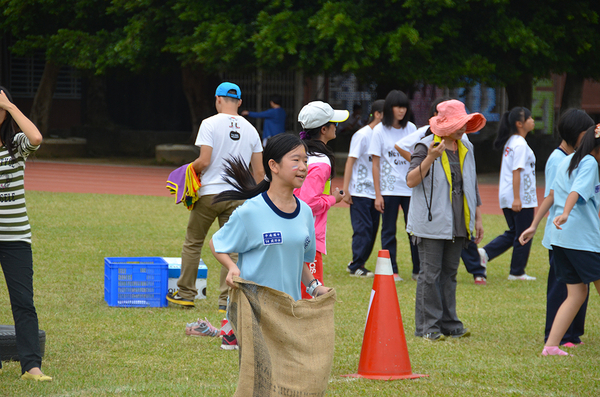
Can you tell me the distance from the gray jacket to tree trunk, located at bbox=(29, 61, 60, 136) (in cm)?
2208

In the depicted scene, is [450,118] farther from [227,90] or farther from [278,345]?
[278,345]

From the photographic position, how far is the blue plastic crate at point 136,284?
21.5ft

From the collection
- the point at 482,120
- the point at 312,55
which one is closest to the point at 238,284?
the point at 482,120

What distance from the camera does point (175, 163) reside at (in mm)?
23969

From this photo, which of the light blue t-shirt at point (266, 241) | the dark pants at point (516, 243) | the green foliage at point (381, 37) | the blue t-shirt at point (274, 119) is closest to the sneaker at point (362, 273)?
the dark pants at point (516, 243)

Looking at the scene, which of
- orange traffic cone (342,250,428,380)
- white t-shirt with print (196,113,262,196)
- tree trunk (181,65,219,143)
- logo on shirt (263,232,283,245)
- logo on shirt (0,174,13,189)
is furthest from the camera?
tree trunk (181,65,219,143)

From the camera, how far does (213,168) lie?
651 centimetres

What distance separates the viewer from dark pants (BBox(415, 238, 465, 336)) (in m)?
5.76

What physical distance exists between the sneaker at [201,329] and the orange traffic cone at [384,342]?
52.3 inches

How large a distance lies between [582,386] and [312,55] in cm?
1520

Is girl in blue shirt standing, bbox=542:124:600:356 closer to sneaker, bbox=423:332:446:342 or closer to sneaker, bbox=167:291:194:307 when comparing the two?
sneaker, bbox=423:332:446:342

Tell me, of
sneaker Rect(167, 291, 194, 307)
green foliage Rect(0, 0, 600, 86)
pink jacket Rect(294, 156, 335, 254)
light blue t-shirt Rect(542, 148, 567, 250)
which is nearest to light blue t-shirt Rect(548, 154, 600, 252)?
light blue t-shirt Rect(542, 148, 567, 250)

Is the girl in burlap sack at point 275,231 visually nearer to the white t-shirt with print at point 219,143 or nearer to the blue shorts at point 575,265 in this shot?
the blue shorts at point 575,265

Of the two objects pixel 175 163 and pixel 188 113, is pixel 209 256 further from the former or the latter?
pixel 188 113
